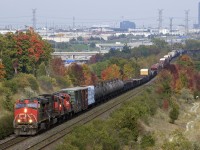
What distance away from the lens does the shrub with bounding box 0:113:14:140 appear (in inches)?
1433

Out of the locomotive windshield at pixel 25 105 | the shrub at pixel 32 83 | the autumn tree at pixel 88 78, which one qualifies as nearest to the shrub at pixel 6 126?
the locomotive windshield at pixel 25 105

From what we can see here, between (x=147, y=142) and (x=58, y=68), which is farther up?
(x=147, y=142)

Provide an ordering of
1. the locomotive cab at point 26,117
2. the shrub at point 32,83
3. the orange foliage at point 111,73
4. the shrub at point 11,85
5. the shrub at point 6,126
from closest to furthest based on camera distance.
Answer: the locomotive cab at point 26,117 < the shrub at point 6,126 < the shrub at point 11,85 < the shrub at point 32,83 < the orange foliage at point 111,73

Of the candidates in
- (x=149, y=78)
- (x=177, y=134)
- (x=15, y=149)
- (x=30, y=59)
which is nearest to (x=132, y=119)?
(x=177, y=134)

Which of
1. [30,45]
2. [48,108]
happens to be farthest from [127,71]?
[48,108]

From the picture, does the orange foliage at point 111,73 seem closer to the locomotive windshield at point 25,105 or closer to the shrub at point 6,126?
the shrub at point 6,126

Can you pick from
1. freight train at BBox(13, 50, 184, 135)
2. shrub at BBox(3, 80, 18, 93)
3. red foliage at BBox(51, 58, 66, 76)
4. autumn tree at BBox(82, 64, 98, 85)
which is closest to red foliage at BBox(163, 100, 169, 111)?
freight train at BBox(13, 50, 184, 135)

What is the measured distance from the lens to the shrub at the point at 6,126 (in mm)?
36406

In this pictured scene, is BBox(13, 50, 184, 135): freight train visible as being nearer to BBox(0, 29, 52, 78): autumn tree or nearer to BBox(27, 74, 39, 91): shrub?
BBox(27, 74, 39, 91): shrub

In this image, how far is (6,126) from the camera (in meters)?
A: 37.8

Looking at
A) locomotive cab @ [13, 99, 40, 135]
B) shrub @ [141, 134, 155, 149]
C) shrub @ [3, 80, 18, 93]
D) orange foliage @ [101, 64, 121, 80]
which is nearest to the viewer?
shrub @ [141, 134, 155, 149]

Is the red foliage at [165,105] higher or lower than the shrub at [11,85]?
lower

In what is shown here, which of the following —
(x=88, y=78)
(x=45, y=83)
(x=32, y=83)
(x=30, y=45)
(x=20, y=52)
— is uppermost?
(x=30, y=45)

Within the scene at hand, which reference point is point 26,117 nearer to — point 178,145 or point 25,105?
point 25,105
